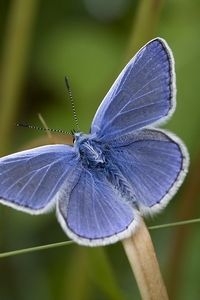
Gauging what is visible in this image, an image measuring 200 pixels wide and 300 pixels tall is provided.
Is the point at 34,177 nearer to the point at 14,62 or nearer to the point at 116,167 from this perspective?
the point at 116,167

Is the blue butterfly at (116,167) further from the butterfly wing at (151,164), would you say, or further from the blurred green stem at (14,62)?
the blurred green stem at (14,62)

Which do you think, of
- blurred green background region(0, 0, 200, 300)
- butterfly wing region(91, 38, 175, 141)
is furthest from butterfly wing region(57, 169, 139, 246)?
blurred green background region(0, 0, 200, 300)

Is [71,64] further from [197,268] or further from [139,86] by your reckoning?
[139,86]

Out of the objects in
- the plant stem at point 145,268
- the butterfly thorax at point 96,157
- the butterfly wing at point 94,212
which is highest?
the butterfly thorax at point 96,157

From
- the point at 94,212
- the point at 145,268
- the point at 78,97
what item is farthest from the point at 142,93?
the point at 78,97

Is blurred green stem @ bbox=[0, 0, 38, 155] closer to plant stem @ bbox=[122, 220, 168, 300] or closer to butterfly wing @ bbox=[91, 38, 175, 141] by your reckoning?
butterfly wing @ bbox=[91, 38, 175, 141]

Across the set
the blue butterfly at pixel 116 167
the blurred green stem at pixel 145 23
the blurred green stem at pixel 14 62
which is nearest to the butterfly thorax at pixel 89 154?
the blue butterfly at pixel 116 167
